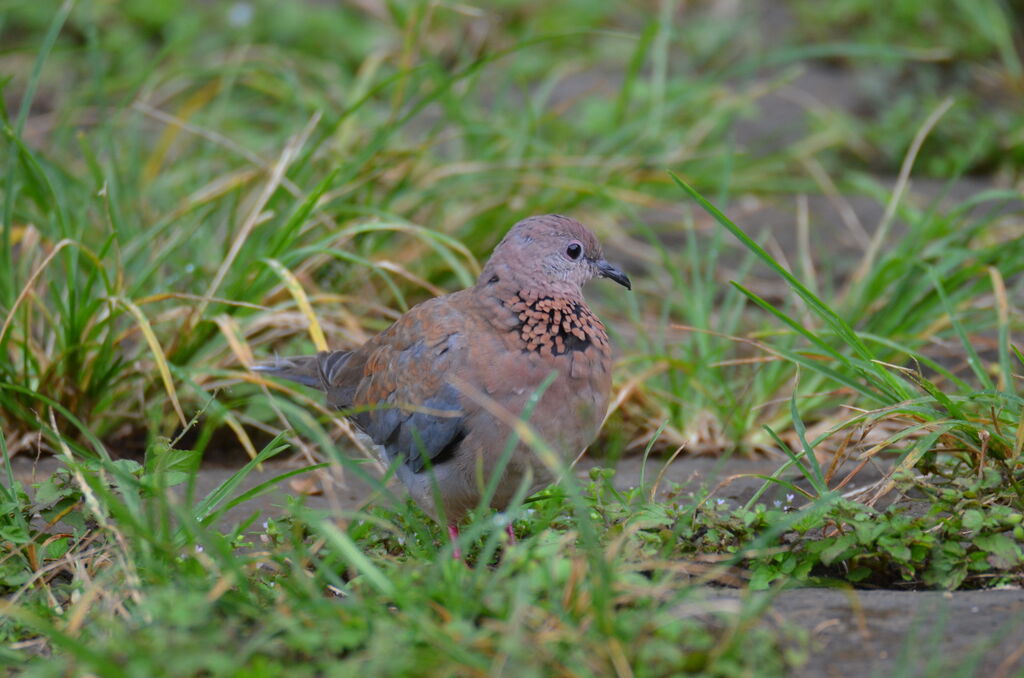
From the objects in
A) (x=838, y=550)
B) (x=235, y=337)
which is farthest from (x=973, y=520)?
(x=235, y=337)

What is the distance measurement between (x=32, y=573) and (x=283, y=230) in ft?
4.79

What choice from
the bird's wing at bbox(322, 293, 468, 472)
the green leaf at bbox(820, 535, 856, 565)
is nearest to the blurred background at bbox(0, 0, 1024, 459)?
the bird's wing at bbox(322, 293, 468, 472)

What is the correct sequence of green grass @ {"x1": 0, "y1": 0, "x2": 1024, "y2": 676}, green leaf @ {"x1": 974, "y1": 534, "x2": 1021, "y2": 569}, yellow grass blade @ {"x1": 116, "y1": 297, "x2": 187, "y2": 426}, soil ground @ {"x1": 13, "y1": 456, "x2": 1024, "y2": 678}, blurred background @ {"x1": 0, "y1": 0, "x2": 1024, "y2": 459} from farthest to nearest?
blurred background @ {"x1": 0, "y1": 0, "x2": 1024, "y2": 459} < yellow grass blade @ {"x1": 116, "y1": 297, "x2": 187, "y2": 426} < green leaf @ {"x1": 974, "y1": 534, "x2": 1021, "y2": 569} < green grass @ {"x1": 0, "y1": 0, "x2": 1024, "y2": 676} < soil ground @ {"x1": 13, "y1": 456, "x2": 1024, "y2": 678}

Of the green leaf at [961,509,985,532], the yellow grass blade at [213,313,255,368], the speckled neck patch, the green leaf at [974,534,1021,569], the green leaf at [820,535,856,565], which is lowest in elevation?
the yellow grass blade at [213,313,255,368]

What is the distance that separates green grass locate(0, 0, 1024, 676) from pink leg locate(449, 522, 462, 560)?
0.05 meters

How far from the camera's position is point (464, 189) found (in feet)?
14.8

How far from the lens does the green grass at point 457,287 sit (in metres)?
2.12

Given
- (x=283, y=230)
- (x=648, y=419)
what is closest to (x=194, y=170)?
(x=283, y=230)

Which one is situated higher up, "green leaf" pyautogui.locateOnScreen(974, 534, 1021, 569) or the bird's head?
the bird's head

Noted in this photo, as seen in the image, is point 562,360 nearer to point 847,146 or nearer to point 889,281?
point 889,281

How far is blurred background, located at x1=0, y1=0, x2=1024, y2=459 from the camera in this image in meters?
3.65

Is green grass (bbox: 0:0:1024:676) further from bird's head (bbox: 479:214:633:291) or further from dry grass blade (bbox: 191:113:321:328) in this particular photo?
bird's head (bbox: 479:214:633:291)

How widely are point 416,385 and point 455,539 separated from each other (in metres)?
0.45

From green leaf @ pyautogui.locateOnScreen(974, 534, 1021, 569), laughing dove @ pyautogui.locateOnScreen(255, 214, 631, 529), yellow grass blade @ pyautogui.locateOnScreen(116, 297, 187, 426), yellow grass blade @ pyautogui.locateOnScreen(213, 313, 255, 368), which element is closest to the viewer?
green leaf @ pyautogui.locateOnScreen(974, 534, 1021, 569)
